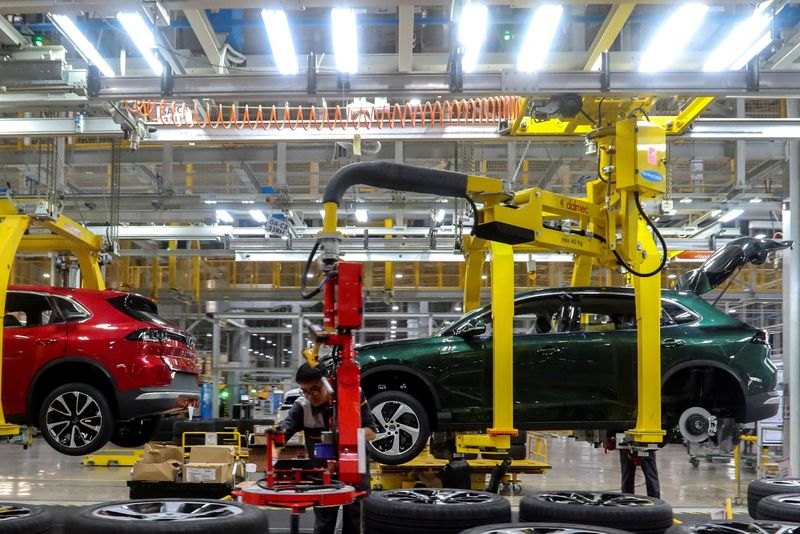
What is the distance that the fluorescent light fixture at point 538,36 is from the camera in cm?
589

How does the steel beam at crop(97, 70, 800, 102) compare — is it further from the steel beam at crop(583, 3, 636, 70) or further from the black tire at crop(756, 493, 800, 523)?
the black tire at crop(756, 493, 800, 523)

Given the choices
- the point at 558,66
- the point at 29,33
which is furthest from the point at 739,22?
the point at 29,33

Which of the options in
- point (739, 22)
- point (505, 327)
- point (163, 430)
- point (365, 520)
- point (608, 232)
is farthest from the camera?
point (163, 430)

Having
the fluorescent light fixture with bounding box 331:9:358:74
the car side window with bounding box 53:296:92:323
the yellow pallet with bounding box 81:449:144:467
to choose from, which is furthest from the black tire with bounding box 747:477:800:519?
the yellow pallet with bounding box 81:449:144:467

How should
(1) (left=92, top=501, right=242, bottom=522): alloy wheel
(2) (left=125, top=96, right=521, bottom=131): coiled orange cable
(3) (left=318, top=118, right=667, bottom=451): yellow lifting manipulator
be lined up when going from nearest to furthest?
1. (1) (left=92, top=501, right=242, bottom=522): alloy wheel
2. (3) (left=318, top=118, right=667, bottom=451): yellow lifting manipulator
3. (2) (left=125, top=96, right=521, bottom=131): coiled orange cable

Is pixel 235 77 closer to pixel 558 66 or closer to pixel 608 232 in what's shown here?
pixel 558 66

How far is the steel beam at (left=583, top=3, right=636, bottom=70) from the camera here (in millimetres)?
6158

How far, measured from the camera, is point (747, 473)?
1620cm

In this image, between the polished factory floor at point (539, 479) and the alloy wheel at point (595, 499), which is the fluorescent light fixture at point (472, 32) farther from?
the polished factory floor at point (539, 479)

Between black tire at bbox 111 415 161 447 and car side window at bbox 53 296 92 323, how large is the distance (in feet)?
5.21

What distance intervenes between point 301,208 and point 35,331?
4984mm

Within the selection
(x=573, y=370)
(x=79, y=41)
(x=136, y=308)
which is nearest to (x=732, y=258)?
(x=573, y=370)

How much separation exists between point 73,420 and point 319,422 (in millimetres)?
3155

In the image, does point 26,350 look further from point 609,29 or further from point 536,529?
point 609,29
